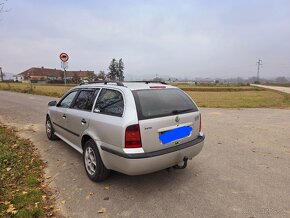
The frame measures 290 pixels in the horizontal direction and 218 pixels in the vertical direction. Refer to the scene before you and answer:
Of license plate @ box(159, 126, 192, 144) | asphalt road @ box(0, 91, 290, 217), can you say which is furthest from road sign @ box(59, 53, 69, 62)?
license plate @ box(159, 126, 192, 144)

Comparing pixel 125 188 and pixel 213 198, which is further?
pixel 125 188

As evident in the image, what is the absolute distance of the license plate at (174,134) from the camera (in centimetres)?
348

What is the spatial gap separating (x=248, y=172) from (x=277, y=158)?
1.19m

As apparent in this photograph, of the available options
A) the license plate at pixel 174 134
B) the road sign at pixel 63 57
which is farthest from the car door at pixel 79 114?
the road sign at pixel 63 57

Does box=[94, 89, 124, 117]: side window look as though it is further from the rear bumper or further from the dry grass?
the dry grass

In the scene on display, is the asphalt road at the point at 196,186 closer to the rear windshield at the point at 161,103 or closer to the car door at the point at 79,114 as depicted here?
the car door at the point at 79,114

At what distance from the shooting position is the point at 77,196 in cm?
347

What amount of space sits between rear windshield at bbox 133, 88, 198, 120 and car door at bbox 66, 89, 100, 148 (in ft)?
3.43

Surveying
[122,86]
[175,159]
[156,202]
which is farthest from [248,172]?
[122,86]

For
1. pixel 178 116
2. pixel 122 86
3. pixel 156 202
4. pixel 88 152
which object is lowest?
pixel 156 202

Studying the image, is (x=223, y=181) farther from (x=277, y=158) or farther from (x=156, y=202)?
(x=277, y=158)

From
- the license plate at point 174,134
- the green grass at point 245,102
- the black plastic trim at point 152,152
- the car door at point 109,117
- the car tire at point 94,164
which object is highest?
the car door at point 109,117

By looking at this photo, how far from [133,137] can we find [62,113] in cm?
255

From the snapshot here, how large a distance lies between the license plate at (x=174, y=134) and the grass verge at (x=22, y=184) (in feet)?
5.92
